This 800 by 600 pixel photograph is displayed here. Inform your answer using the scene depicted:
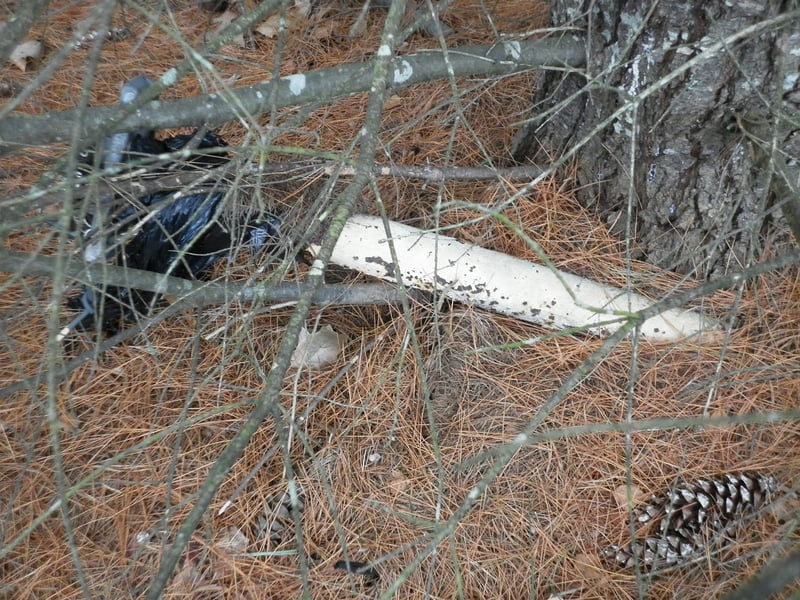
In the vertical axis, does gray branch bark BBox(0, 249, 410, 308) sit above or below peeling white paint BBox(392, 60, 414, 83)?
below

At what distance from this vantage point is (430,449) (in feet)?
5.94

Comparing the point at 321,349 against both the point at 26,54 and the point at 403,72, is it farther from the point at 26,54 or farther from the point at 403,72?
the point at 26,54

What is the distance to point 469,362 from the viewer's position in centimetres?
A: 189

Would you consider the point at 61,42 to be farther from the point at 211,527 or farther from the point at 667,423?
the point at 667,423

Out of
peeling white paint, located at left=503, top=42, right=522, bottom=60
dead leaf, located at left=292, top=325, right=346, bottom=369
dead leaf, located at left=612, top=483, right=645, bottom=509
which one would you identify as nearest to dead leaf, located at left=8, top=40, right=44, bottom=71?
dead leaf, located at left=292, top=325, right=346, bottom=369

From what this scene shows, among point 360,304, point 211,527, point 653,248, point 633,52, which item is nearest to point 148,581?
point 211,527

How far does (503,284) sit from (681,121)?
629 millimetres

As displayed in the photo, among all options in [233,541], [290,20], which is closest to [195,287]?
[233,541]

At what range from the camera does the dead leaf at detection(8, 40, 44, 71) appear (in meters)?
2.57

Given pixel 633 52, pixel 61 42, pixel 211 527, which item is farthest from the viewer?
pixel 61 42

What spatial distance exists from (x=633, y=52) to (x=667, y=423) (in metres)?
1.11

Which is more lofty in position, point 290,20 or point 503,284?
point 290,20

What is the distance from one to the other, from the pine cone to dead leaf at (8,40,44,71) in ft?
8.99

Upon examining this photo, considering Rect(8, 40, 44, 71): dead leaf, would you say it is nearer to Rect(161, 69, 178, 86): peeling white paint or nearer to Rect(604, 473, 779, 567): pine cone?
Rect(161, 69, 178, 86): peeling white paint
